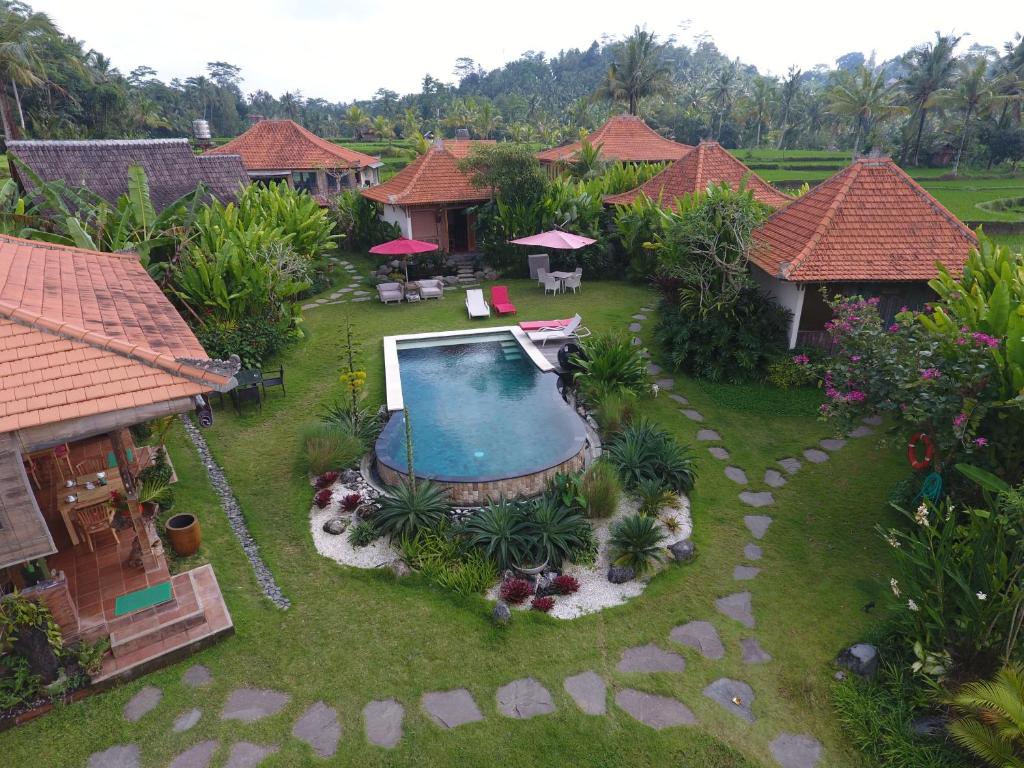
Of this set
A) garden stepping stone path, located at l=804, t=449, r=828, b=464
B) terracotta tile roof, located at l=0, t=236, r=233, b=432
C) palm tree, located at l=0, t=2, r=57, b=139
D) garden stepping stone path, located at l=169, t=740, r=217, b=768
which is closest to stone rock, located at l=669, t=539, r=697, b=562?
garden stepping stone path, located at l=804, t=449, r=828, b=464

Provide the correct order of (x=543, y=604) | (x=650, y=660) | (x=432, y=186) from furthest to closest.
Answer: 1. (x=432, y=186)
2. (x=543, y=604)
3. (x=650, y=660)

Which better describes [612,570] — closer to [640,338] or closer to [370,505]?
[370,505]

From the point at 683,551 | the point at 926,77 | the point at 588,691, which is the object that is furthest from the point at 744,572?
the point at 926,77

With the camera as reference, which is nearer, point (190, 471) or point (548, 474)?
point (548, 474)

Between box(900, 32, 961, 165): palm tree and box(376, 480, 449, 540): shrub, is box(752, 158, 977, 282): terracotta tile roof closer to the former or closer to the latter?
box(376, 480, 449, 540): shrub

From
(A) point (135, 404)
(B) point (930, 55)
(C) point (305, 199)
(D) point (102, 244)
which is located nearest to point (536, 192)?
(C) point (305, 199)

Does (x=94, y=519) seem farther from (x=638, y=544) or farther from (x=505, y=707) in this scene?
(x=638, y=544)
